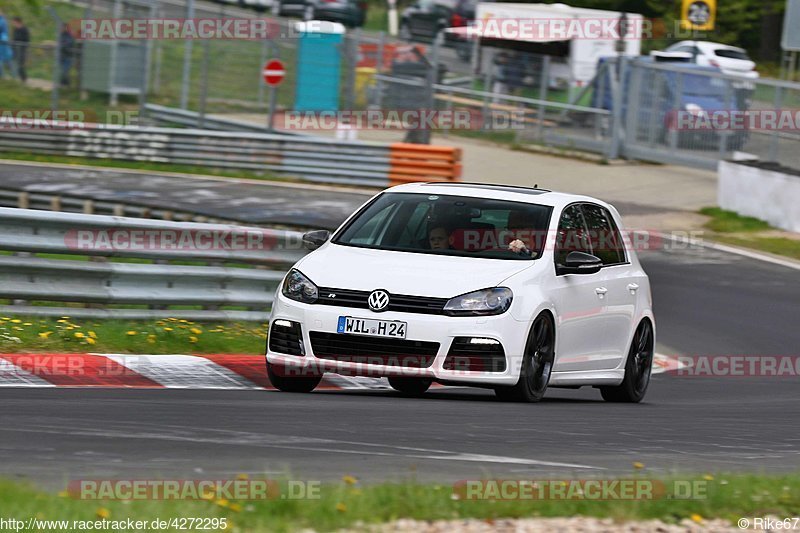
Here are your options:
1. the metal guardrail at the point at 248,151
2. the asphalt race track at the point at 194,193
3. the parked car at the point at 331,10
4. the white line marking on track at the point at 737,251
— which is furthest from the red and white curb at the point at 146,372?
the parked car at the point at 331,10

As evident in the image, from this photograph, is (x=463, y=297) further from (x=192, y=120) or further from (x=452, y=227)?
(x=192, y=120)

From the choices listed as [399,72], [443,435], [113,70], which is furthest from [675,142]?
[443,435]

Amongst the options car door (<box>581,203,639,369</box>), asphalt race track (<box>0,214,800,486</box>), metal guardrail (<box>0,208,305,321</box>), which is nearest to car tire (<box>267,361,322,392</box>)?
asphalt race track (<box>0,214,800,486</box>)

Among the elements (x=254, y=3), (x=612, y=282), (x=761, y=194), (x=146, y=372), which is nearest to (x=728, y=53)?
(x=761, y=194)

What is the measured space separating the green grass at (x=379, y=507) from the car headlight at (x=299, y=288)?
3.13 meters

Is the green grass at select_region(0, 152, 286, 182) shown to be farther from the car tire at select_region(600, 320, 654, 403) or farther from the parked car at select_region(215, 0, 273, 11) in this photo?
the parked car at select_region(215, 0, 273, 11)

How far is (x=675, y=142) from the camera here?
94.8 ft

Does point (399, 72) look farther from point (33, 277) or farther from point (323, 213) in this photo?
point (33, 277)

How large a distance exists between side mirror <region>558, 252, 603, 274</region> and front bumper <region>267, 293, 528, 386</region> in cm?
81

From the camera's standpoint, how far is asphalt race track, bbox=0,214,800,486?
643 centimetres

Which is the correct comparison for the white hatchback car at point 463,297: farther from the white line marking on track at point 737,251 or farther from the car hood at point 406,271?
the white line marking on track at point 737,251

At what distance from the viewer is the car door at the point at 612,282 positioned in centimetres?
1050

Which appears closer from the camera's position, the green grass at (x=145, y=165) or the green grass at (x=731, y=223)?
the green grass at (x=731, y=223)

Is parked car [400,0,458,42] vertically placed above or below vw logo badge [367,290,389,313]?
above
